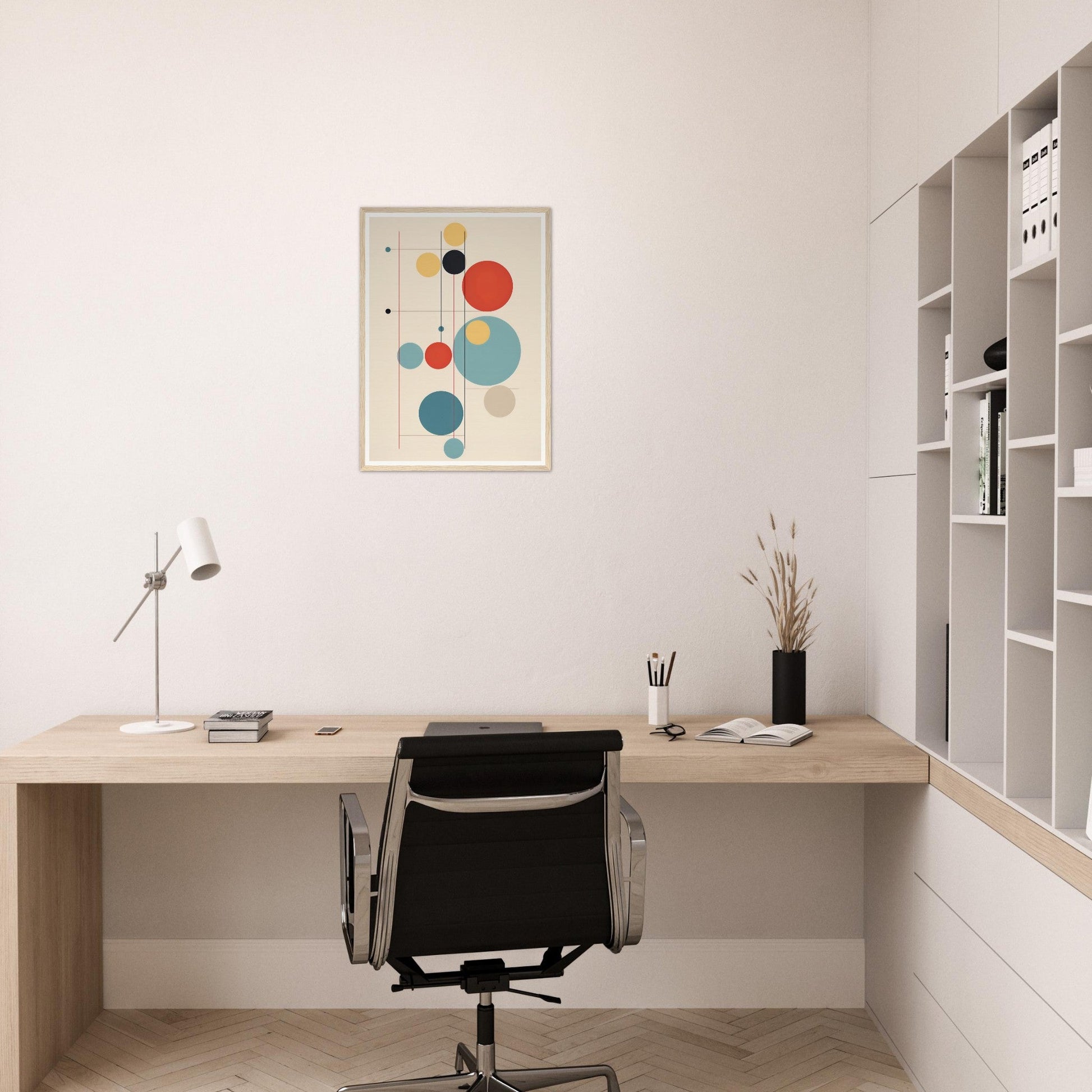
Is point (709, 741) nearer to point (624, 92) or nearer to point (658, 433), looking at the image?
point (658, 433)

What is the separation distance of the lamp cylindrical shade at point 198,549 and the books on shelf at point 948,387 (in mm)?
1842

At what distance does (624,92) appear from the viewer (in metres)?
2.97

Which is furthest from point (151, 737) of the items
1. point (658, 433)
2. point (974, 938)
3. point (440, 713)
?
point (974, 938)

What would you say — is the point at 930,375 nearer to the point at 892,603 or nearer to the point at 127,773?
the point at 892,603

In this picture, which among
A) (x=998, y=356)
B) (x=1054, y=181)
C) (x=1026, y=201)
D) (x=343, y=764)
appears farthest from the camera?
(x=343, y=764)

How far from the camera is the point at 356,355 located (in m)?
2.99

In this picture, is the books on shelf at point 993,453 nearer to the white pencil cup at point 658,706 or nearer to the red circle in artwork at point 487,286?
the white pencil cup at point 658,706

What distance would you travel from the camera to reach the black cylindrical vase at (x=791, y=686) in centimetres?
278

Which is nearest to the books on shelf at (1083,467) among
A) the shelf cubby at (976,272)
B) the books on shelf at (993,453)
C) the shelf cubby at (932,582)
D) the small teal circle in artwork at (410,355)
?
the books on shelf at (993,453)

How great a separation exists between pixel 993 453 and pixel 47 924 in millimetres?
2575

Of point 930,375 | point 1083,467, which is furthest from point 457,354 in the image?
point 1083,467

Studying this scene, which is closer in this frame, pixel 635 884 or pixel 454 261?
pixel 635 884

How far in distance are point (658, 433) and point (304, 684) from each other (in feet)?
4.18

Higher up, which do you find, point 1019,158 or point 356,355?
point 1019,158
